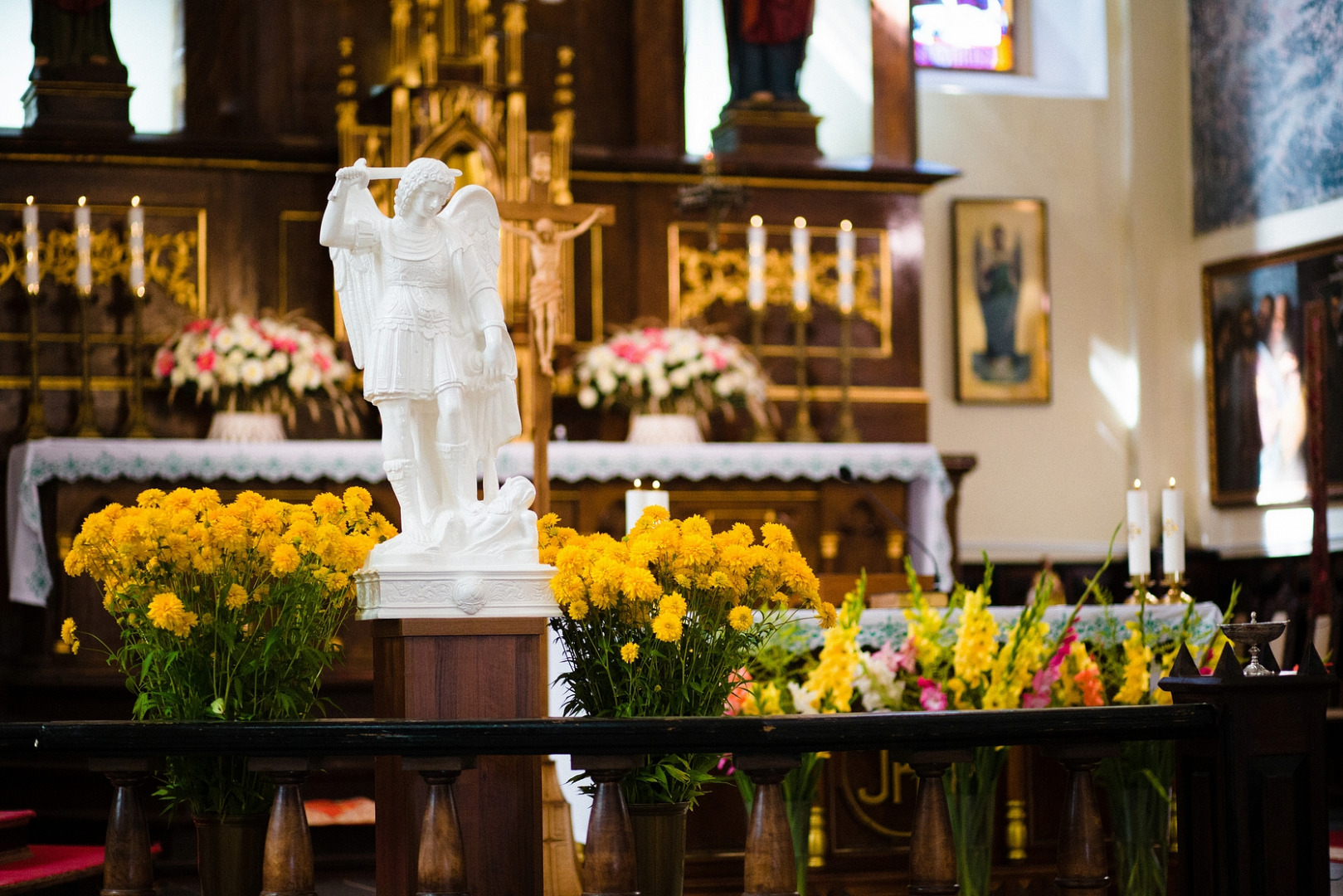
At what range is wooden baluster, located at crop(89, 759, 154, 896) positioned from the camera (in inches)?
115

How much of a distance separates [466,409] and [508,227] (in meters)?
1.91

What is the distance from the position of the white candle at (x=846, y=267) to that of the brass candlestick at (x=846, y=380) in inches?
1.2

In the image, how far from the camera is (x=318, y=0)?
30.3 ft

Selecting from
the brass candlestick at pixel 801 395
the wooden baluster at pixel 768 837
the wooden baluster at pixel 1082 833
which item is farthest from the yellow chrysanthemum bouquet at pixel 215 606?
the brass candlestick at pixel 801 395

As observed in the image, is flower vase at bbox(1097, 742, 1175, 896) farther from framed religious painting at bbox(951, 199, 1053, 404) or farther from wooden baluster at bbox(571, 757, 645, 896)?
framed religious painting at bbox(951, 199, 1053, 404)

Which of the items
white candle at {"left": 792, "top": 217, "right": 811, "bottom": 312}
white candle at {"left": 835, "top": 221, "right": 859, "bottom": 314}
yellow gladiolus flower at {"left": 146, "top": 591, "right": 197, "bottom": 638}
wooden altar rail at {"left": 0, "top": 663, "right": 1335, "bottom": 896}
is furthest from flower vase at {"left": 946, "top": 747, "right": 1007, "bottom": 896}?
white candle at {"left": 835, "top": 221, "right": 859, "bottom": 314}

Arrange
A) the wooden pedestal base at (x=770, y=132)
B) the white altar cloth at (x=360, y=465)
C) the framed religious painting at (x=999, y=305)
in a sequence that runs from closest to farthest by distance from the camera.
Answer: the white altar cloth at (x=360, y=465), the wooden pedestal base at (x=770, y=132), the framed religious painting at (x=999, y=305)

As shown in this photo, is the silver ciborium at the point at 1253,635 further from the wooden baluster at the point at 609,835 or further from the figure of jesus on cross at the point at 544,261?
the figure of jesus on cross at the point at 544,261

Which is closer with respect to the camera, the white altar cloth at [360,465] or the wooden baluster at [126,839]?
the wooden baluster at [126,839]

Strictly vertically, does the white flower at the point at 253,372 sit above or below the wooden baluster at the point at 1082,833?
above

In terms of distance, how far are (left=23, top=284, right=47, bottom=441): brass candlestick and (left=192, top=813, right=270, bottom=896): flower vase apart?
5.24 meters

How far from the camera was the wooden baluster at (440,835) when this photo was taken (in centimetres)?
287

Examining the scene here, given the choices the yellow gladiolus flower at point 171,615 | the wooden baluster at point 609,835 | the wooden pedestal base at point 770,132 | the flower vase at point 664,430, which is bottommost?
the wooden baluster at point 609,835

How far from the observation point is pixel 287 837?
2.91m
